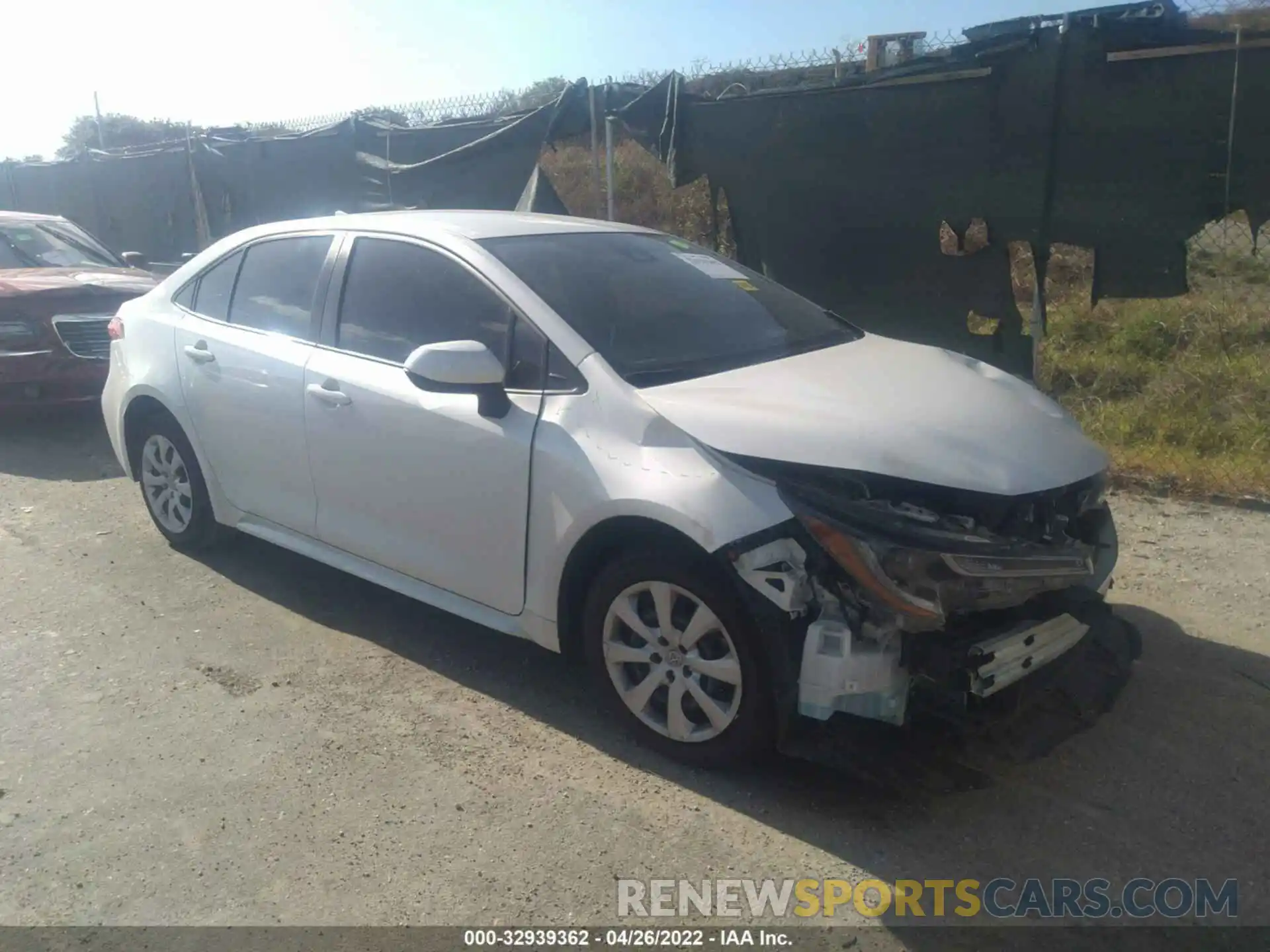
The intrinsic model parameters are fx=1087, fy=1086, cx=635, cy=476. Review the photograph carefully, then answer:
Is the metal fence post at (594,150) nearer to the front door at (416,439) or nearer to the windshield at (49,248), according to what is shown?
the windshield at (49,248)

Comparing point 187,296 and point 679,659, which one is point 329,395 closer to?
point 187,296

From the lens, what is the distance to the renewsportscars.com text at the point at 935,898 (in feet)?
9.03

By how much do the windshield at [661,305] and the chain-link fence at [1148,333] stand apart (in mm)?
2777

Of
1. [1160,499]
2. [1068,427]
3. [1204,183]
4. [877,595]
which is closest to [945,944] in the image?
[877,595]

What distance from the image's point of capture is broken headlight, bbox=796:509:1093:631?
115 inches

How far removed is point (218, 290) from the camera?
502 centimetres

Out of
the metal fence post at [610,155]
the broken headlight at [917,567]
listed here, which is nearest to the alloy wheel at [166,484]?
the broken headlight at [917,567]

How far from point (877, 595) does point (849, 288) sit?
14.3 feet

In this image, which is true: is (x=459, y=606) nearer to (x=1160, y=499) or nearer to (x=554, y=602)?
(x=554, y=602)

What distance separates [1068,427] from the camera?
3.67 m

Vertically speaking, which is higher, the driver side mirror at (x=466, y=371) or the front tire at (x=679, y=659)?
the driver side mirror at (x=466, y=371)

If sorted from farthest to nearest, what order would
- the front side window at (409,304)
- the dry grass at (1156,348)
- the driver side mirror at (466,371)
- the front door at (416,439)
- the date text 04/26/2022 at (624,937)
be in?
the dry grass at (1156,348) → the front side window at (409,304) → the front door at (416,439) → the driver side mirror at (466,371) → the date text 04/26/2022 at (624,937)

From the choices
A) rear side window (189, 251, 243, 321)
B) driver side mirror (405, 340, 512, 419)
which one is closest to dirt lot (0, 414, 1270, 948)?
driver side mirror (405, 340, 512, 419)

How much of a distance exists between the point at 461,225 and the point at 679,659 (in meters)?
1.98
